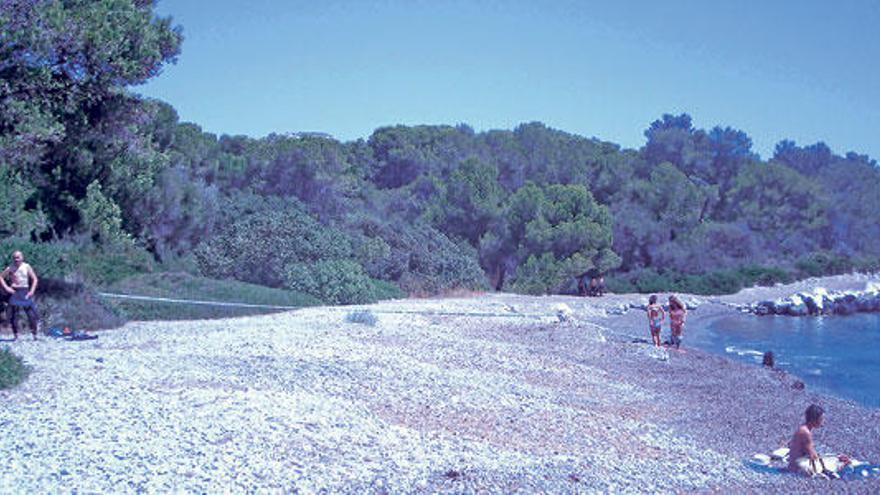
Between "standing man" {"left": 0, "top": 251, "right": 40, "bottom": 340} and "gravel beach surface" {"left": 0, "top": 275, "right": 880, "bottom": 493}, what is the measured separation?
35 cm

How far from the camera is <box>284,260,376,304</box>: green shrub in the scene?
28031 millimetres

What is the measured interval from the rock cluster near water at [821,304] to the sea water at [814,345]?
96cm

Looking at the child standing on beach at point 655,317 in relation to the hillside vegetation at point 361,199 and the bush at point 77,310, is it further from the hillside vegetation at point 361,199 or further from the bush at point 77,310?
the bush at point 77,310

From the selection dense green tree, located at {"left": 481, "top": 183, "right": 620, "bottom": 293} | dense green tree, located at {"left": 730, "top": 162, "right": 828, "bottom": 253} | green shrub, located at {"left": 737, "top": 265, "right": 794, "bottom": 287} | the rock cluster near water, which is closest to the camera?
dense green tree, located at {"left": 481, "top": 183, "right": 620, "bottom": 293}

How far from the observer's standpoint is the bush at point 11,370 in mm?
11008

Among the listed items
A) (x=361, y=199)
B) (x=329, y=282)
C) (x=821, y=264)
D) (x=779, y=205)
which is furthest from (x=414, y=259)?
(x=779, y=205)

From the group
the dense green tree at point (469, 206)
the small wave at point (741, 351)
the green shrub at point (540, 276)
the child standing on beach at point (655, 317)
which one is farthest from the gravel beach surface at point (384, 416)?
the dense green tree at point (469, 206)

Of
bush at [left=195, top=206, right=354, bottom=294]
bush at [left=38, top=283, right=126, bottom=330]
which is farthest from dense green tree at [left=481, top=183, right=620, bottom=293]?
bush at [left=38, top=283, right=126, bottom=330]

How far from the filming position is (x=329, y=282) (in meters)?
28.2

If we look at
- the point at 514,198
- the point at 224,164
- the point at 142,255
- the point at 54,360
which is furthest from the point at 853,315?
the point at 54,360

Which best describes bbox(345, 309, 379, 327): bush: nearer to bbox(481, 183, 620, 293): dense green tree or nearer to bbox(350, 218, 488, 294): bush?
bbox(350, 218, 488, 294): bush

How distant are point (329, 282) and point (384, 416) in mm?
16958

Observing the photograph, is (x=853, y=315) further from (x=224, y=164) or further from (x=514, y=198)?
(x=224, y=164)

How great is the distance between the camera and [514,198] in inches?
1676
